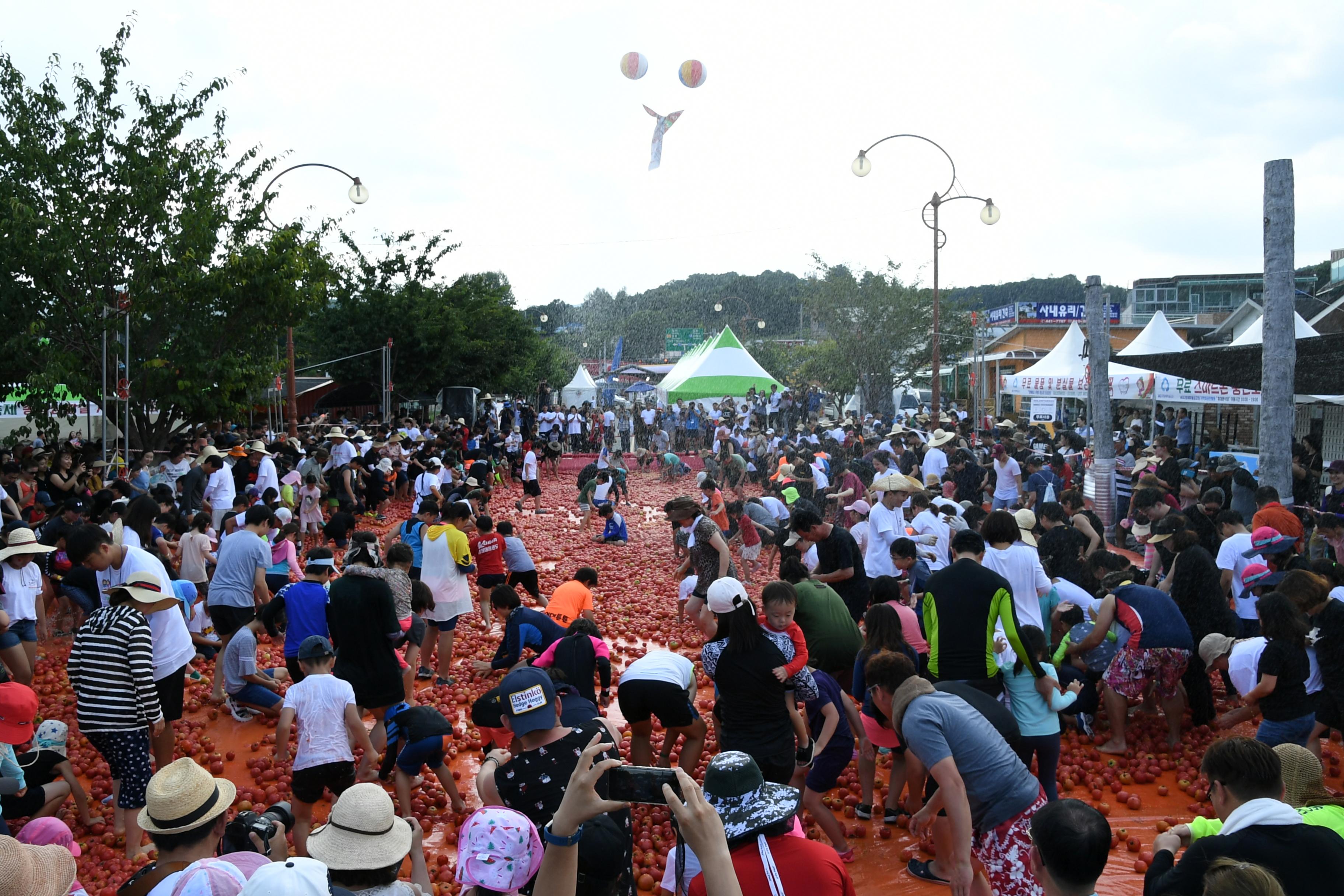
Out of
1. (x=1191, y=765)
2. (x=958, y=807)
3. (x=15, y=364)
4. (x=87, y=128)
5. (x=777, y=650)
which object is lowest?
(x=1191, y=765)

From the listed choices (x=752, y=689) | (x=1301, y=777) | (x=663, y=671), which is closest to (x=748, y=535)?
(x=663, y=671)

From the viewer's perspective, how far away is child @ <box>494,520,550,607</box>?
31.3 ft

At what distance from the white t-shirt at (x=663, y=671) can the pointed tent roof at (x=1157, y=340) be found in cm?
1787

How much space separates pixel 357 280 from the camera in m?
28.4

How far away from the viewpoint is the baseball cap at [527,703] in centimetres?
370

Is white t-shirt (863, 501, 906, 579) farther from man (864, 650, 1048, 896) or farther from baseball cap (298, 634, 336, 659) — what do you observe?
baseball cap (298, 634, 336, 659)

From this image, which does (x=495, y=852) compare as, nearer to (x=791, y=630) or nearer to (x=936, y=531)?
(x=791, y=630)

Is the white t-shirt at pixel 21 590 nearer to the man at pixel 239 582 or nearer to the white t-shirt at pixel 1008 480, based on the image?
the man at pixel 239 582

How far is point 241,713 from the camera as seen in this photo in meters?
7.81

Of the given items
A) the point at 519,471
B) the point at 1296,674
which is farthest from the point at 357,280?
the point at 1296,674

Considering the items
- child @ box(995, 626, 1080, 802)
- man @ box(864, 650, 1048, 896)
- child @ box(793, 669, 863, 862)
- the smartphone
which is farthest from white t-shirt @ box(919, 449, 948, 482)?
the smartphone

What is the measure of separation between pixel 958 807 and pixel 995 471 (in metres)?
11.2

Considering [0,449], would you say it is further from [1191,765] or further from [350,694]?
[1191,765]

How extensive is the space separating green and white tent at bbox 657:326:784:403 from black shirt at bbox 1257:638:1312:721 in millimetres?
20342
